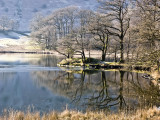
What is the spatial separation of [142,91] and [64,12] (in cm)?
7099

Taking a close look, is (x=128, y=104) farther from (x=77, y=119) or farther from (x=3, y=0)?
(x=3, y=0)

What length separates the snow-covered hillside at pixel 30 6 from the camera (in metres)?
159

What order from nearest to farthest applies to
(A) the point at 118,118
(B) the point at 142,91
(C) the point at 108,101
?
(A) the point at 118,118 < (C) the point at 108,101 < (B) the point at 142,91

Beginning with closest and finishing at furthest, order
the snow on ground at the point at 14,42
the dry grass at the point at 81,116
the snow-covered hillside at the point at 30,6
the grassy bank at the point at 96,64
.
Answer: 1. the dry grass at the point at 81,116
2. the grassy bank at the point at 96,64
3. the snow on ground at the point at 14,42
4. the snow-covered hillside at the point at 30,6

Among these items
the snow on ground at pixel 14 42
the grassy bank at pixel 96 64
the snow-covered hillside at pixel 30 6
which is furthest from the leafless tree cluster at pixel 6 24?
the grassy bank at pixel 96 64

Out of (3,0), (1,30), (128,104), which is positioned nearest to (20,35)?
(1,30)

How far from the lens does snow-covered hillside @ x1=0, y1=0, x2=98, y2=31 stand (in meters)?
159

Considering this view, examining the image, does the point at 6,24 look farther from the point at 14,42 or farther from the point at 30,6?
the point at 30,6

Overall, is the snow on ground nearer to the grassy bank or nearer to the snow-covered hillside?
the snow-covered hillside

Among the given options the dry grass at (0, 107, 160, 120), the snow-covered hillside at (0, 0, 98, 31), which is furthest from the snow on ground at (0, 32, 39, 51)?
the dry grass at (0, 107, 160, 120)

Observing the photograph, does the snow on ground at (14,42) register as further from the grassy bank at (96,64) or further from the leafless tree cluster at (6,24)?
the grassy bank at (96,64)

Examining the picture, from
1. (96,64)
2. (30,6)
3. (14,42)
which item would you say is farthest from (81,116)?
(30,6)

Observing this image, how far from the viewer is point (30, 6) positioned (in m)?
170

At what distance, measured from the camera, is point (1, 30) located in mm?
114688
